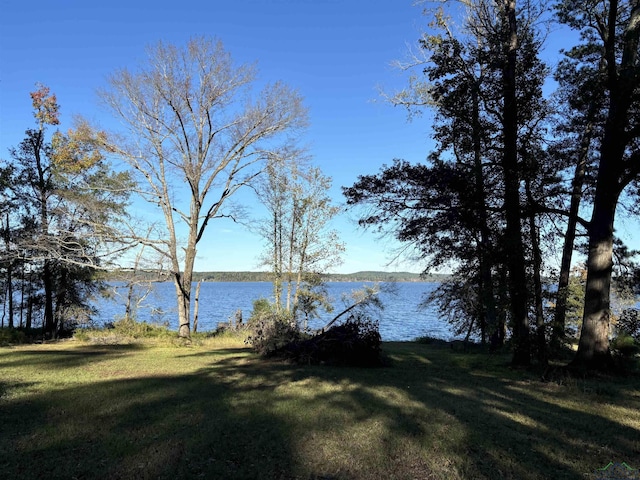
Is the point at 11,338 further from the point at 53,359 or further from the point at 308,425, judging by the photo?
the point at 308,425

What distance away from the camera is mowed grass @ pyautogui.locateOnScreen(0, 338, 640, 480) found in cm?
387

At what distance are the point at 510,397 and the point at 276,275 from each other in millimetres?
17404

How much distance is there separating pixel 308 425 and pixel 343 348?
5.44 m

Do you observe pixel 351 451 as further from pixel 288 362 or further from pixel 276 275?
pixel 276 275

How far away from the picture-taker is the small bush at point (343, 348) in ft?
33.8

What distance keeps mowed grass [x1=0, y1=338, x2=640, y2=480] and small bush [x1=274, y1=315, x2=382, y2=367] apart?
1.68m

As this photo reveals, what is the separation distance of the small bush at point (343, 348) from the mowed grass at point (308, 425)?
168 centimetres

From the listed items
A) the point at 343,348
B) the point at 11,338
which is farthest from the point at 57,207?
the point at 343,348

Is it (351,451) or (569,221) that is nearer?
(351,451)

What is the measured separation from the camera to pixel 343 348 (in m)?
10.4

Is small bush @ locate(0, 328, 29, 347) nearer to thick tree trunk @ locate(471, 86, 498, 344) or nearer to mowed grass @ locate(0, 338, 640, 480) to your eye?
mowed grass @ locate(0, 338, 640, 480)

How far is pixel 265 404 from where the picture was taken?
5953 millimetres

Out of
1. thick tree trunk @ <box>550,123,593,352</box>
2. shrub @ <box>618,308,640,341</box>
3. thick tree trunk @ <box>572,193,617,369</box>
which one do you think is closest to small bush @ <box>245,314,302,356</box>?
thick tree trunk @ <box>572,193,617,369</box>

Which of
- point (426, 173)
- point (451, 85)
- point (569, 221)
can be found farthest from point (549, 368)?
point (451, 85)
